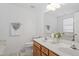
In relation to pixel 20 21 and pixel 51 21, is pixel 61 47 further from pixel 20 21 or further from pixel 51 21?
pixel 20 21

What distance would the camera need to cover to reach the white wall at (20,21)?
193 centimetres

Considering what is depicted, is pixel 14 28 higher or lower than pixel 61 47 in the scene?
higher

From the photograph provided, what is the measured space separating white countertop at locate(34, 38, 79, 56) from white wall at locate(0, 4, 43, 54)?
7.4 inches

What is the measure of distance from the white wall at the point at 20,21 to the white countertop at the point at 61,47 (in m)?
0.19

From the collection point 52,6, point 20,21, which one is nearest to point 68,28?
point 52,6

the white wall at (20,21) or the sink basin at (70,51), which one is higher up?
the white wall at (20,21)

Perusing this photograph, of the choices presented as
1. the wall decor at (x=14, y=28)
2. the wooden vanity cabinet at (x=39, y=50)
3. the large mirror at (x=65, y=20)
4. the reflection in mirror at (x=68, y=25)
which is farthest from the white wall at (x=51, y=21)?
the wall decor at (x=14, y=28)

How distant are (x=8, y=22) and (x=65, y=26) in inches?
34.3

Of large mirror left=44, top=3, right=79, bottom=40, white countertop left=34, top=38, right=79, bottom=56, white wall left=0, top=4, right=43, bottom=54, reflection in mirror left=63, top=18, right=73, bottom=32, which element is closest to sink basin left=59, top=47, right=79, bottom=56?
white countertop left=34, top=38, right=79, bottom=56

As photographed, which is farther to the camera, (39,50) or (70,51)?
(39,50)

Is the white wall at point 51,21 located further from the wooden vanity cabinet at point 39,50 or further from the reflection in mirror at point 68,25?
the wooden vanity cabinet at point 39,50

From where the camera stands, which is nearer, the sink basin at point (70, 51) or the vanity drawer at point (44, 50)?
the sink basin at point (70, 51)

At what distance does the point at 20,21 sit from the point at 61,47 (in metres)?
0.73

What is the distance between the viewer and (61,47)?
187 centimetres
